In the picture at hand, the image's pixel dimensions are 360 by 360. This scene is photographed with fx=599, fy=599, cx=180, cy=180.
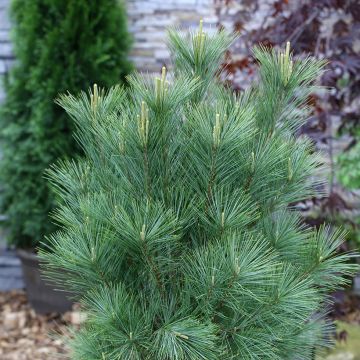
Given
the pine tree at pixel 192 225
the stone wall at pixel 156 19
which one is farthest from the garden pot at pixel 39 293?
the pine tree at pixel 192 225

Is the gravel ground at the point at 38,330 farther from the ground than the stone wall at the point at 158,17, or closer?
closer

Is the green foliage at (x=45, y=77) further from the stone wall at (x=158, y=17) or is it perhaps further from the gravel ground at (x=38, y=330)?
the gravel ground at (x=38, y=330)

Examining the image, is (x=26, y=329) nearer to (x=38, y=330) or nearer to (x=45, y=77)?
(x=38, y=330)

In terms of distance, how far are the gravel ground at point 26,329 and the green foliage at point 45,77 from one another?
0.51 metres

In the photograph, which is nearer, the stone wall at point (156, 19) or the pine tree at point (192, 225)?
the pine tree at point (192, 225)

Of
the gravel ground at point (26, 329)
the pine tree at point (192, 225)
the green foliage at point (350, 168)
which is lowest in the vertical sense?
the gravel ground at point (26, 329)

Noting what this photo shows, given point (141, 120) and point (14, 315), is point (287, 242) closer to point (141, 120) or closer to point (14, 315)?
point (141, 120)

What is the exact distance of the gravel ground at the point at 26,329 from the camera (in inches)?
137

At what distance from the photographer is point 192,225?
159cm

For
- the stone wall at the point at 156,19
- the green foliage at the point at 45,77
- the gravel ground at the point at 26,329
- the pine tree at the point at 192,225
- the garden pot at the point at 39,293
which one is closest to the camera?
the pine tree at the point at 192,225

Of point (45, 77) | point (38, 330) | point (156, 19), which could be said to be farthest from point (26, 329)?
point (156, 19)

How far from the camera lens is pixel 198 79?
1.67 m

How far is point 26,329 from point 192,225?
8.64ft

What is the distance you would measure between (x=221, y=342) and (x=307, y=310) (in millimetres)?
237
